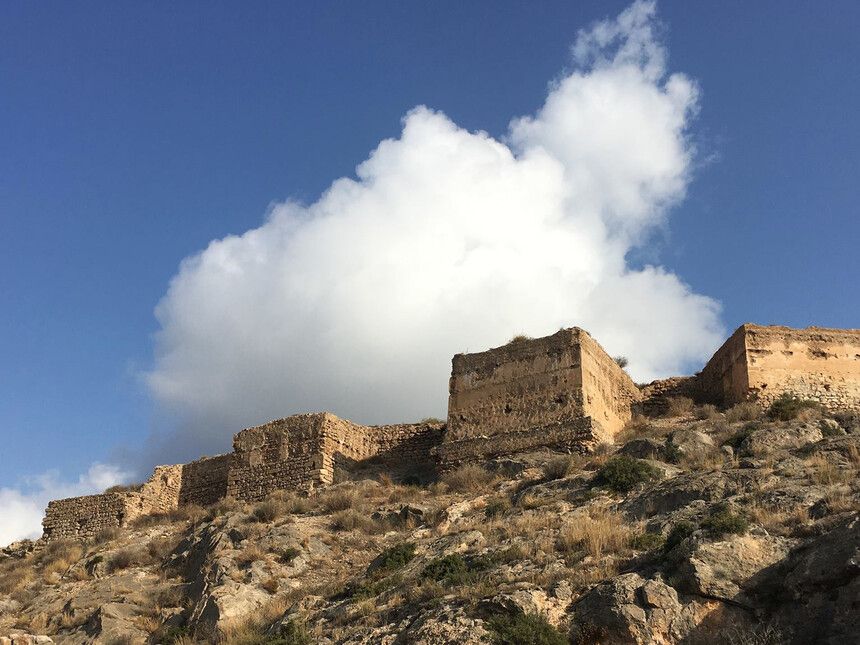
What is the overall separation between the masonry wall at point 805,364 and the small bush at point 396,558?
1019cm

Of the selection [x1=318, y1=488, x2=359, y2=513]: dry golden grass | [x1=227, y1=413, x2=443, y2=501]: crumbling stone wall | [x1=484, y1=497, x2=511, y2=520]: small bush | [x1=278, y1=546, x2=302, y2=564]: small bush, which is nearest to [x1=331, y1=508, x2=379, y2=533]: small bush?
[x1=318, y1=488, x2=359, y2=513]: dry golden grass

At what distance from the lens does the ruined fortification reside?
21141 millimetres

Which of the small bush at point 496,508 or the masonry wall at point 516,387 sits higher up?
the masonry wall at point 516,387

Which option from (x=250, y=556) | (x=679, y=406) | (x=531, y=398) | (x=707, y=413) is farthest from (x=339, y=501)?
(x=679, y=406)

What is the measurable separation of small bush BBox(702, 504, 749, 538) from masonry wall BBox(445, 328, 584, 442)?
851cm

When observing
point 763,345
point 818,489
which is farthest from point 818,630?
point 763,345

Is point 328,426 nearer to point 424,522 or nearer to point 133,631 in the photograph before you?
point 424,522

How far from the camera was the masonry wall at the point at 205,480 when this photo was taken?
25.6m

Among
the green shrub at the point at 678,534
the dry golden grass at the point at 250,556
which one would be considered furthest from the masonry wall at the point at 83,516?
the green shrub at the point at 678,534

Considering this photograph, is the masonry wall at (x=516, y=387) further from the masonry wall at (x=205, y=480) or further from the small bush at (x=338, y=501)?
the masonry wall at (x=205, y=480)

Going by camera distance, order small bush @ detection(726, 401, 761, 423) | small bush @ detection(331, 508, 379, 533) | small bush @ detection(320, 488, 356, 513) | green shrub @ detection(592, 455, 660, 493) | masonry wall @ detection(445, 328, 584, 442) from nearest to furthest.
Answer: green shrub @ detection(592, 455, 660, 493) → small bush @ detection(331, 508, 379, 533) → small bush @ detection(320, 488, 356, 513) → small bush @ detection(726, 401, 761, 423) → masonry wall @ detection(445, 328, 584, 442)

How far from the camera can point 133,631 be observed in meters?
16.8

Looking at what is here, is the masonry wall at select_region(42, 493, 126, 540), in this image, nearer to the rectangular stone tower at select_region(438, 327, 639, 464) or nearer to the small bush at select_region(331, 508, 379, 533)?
the small bush at select_region(331, 508, 379, 533)

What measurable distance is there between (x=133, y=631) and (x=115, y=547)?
19.7 feet
